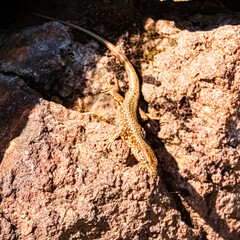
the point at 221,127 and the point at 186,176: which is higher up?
the point at 221,127

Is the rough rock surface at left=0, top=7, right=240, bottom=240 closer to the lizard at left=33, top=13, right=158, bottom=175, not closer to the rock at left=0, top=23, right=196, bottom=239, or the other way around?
the rock at left=0, top=23, right=196, bottom=239

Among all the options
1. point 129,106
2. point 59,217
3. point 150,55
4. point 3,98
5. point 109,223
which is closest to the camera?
point 59,217

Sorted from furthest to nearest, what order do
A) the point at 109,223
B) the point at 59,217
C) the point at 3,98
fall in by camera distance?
the point at 3,98 → the point at 109,223 → the point at 59,217

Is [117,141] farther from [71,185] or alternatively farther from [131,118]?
[71,185]

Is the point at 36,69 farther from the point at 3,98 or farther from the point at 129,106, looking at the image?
the point at 129,106

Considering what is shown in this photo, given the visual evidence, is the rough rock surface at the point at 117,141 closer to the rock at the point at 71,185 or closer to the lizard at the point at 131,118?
the rock at the point at 71,185

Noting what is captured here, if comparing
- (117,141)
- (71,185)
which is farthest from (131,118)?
(71,185)

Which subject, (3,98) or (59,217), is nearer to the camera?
(59,217)

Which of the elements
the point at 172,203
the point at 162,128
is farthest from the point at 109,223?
the point at 162,128
